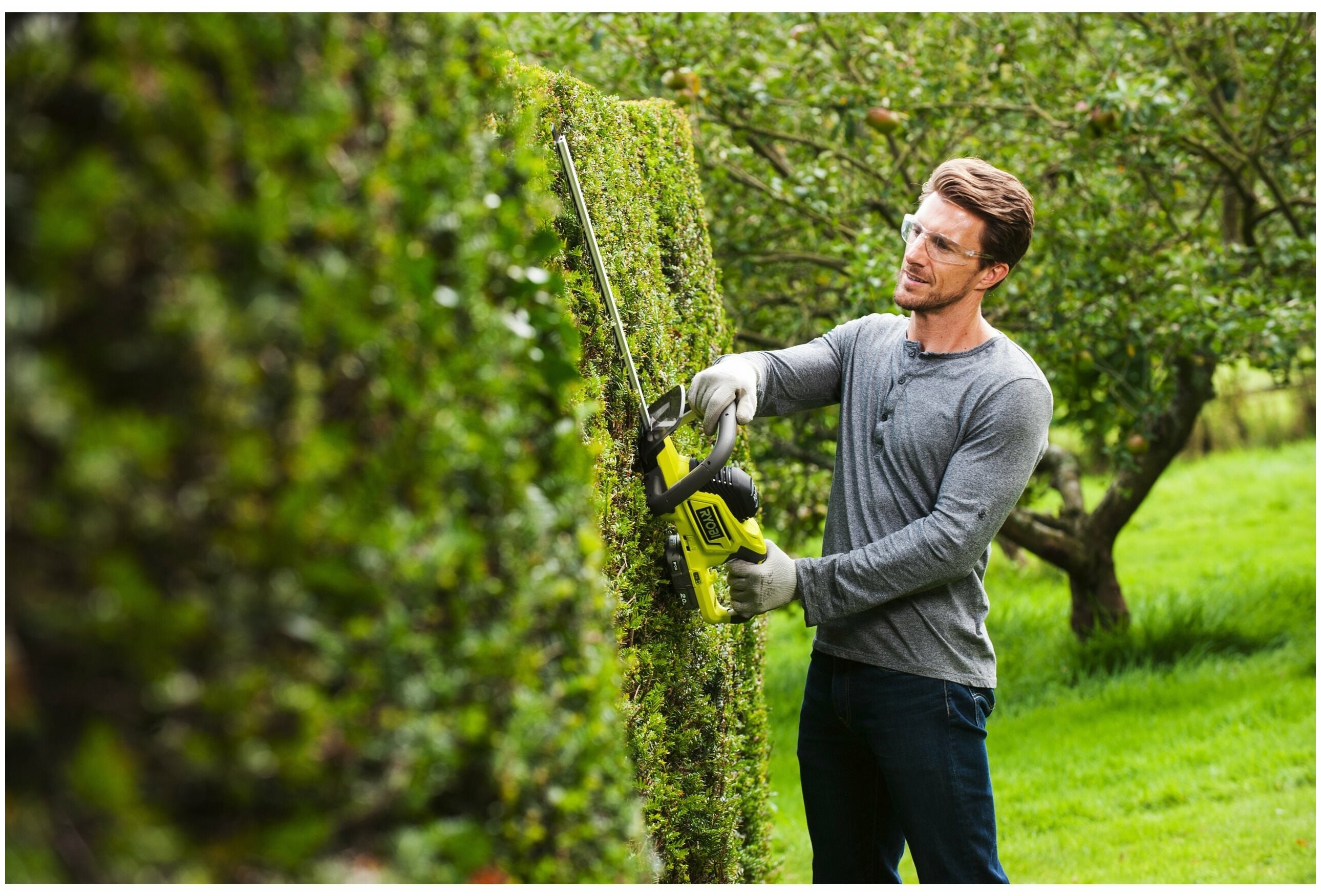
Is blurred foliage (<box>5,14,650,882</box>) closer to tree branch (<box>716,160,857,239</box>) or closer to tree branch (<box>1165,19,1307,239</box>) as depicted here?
tree branch (<box>716,160,857,239</box>)

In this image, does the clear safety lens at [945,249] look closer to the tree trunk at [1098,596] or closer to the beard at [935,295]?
the beard at [935,295]

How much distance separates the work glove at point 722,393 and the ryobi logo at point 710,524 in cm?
19

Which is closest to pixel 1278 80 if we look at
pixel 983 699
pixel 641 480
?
pixel 983 699

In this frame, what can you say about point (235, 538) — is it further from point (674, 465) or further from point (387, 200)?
point (674, 465)

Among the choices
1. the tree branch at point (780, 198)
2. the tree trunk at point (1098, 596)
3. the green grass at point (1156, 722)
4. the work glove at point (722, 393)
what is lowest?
the green grass at point (1156, 722)

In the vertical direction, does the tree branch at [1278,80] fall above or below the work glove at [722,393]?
above

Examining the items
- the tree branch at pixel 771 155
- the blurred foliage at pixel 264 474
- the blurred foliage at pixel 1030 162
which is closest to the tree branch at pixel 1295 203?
the blurred foliage at pixel 1030 162

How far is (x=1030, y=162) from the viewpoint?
232 inches

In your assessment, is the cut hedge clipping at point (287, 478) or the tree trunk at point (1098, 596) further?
the tree trunk at point (1098, 596)

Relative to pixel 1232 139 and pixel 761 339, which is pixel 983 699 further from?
pixel 1232 139

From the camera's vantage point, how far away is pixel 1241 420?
12680mm

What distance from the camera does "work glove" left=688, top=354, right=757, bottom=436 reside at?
239 cm

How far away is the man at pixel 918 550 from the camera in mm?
2348

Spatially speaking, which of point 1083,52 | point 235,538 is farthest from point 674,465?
point 1083,52
